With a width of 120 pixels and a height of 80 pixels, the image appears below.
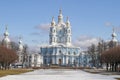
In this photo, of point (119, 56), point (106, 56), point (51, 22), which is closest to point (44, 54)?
point (51, 22)

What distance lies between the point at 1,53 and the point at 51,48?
320 ft

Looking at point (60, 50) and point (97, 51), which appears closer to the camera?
point (97, 51)

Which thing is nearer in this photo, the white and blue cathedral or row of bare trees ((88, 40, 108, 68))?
row of bare trees ((88, 40, 108, 68))

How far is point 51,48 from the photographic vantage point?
185500 millimetres

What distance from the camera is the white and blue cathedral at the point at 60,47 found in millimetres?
184625

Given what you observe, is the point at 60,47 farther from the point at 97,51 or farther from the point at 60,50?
the point at 97,51

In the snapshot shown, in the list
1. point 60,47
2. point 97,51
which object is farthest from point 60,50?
point 97,51

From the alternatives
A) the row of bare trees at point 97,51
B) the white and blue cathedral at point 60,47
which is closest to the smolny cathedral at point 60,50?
the white and blue cathedral at point 60,47

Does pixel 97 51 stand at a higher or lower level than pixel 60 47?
lower

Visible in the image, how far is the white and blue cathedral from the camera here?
184625mm

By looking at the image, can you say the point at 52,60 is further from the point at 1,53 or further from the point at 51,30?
A: the point at 1,53

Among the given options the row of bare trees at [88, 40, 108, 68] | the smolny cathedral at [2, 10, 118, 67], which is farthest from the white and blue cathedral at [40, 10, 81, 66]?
the row of bare trees at [88, 40, 108, 68]

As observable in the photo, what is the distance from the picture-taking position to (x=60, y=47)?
184 meters

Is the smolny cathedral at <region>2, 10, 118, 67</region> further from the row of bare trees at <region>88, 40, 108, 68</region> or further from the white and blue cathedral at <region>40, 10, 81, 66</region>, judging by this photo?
the row of bare trees at <region>88, 40, 108, 68</region>
